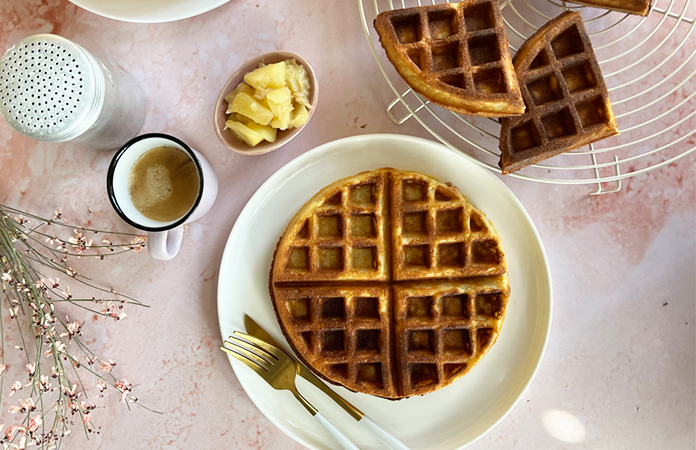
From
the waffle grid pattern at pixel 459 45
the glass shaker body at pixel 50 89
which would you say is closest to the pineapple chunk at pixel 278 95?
the waffle grid pattern at pixel 459 45

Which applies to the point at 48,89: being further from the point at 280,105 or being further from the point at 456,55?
the point at 456,55

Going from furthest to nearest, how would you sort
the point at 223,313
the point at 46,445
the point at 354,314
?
the point at 46,445 → the point at 223,313 → the point at 354,314

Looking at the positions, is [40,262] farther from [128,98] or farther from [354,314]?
[354,314]

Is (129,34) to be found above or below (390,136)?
above

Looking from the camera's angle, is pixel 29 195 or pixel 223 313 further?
pixel 29 195

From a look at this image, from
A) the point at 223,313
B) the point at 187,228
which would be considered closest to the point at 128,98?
the point at 187,228

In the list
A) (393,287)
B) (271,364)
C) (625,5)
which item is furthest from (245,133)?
(625,5)

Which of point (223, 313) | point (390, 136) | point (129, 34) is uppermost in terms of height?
point (129, 34)

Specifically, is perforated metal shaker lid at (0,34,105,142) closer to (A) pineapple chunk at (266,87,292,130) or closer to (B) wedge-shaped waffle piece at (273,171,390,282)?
(A) pineapple chunk at (266,87,292,130)
